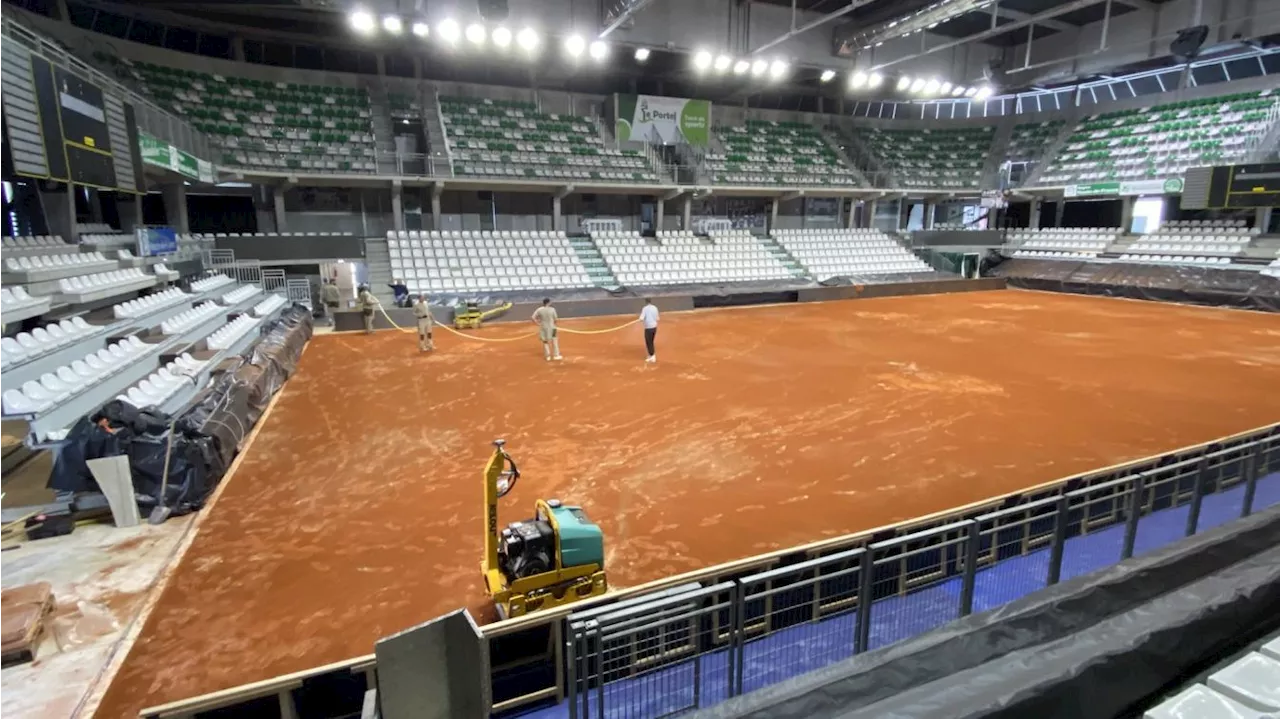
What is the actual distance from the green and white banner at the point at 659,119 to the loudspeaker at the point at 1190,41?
1801 cm

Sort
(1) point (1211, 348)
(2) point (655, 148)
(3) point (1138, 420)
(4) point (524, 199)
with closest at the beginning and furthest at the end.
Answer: (3) point (1138, 420), (1) point (1211, 348), (4) point (524, 199), (2) point (655, 148)

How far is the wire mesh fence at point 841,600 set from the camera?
3951 mm

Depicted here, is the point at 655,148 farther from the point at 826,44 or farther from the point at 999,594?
the point at 999,594

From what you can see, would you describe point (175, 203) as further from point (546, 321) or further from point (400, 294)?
point (546, 321)

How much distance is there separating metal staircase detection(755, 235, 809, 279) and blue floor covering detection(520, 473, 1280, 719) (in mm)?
20659

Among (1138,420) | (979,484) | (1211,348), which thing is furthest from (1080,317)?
(979,484)

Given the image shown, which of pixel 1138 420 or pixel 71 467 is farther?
pixel 1138 420

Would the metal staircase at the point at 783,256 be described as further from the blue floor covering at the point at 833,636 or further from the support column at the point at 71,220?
the support column at the point at 71,220

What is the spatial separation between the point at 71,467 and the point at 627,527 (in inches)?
219

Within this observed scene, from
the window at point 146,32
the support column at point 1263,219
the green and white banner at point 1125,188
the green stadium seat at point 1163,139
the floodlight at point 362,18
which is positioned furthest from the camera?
the green stadium seat at point 1163,139

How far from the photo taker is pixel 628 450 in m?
8.43

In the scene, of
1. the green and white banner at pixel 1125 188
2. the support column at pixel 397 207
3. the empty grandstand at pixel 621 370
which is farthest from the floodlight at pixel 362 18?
the green and white banner at pixel 1125 188

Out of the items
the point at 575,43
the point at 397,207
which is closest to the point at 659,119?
the point at 575,43

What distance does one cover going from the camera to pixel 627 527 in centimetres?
631
